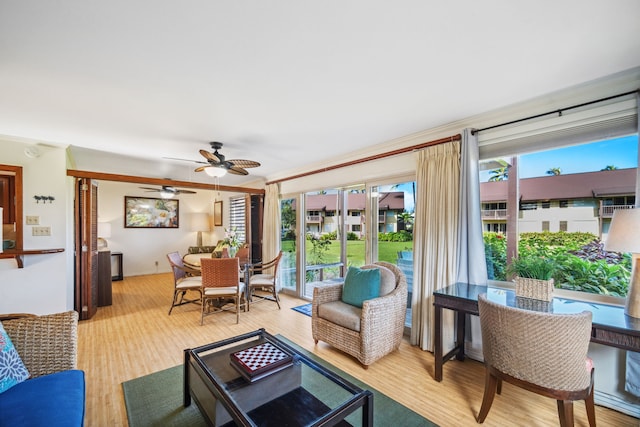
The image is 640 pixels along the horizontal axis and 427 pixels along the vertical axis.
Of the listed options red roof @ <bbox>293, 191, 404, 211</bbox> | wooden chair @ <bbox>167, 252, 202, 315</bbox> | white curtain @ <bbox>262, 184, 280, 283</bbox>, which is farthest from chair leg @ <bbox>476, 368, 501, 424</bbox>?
white curtain @ <bbox>262, 184, 280, 283</bbox>

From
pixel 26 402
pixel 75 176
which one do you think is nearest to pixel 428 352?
pixel 26 402

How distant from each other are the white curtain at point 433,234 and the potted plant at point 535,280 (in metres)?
0.57

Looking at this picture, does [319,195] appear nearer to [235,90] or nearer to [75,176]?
[235,90]

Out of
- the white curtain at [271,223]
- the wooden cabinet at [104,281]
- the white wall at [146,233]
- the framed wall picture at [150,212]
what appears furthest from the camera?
the framed wall picture at [150,212]

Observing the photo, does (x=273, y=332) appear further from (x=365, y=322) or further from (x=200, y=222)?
(x=200, y=222)

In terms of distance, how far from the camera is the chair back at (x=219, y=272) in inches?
146

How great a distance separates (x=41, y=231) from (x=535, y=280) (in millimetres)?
5418

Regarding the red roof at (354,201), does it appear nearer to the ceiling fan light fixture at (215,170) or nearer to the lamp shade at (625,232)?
the ceiling fan light fixture at (215,170)

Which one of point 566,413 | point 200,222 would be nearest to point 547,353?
point 566,413

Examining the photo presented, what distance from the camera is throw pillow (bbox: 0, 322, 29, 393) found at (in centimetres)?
143

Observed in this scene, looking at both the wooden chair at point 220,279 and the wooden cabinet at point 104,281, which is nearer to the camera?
the wooden chair at point 220,279

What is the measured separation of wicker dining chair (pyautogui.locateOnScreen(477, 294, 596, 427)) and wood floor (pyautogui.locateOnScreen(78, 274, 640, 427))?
16.7 inches

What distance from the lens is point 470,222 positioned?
8.46ft

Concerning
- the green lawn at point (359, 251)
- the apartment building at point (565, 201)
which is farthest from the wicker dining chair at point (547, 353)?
the green lawn at point (359, 251)
